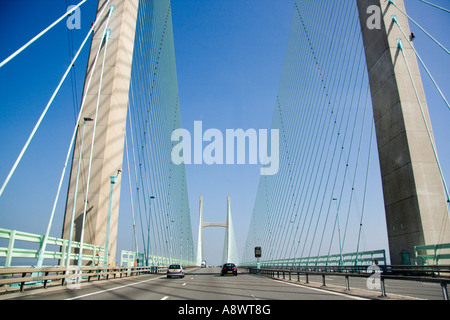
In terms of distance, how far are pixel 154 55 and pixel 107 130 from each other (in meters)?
14.1

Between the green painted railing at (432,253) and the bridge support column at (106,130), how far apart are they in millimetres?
19627

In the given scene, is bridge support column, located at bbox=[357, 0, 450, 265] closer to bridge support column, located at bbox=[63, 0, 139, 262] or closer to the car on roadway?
→ the car on roadway

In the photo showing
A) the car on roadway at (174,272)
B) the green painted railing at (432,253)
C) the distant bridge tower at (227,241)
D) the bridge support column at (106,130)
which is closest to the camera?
the green painted railing at (432,253)

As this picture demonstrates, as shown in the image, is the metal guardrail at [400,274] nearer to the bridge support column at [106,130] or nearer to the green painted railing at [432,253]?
the green painted railing at [432,253]

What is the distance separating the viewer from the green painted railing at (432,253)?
1714cm

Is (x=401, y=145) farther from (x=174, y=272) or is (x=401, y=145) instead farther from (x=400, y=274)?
(x=174, y=272)

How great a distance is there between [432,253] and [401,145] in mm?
6734

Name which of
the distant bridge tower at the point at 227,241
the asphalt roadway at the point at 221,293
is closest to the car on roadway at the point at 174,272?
the asphalt roadway at the point at 221,293

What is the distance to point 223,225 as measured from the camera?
96.9 metres

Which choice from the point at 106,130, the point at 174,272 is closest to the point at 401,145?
the point at 174,272

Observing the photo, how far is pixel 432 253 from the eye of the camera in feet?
60.1

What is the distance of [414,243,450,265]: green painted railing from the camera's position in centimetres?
1714
